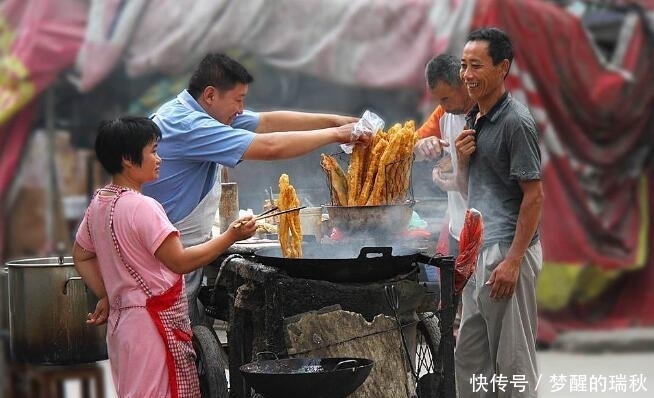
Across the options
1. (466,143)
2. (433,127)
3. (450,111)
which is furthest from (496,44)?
(433,127)

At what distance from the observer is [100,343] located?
5156 mm

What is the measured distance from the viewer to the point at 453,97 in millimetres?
5801

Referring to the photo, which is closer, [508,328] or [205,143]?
[205,143]

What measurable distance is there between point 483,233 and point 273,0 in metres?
4.94

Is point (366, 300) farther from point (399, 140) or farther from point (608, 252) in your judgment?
point (608, 252)

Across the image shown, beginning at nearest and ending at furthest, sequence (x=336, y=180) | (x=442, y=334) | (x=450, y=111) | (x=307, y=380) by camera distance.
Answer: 1. (x=307, y=380)
2. (x=442, y=334)
3. (x=336, y=180)
4. (x=450, y=111)

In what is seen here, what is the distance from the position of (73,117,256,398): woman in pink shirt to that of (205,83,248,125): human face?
2.34 feet

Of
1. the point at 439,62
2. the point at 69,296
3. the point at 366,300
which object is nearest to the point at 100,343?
the point at 69,296

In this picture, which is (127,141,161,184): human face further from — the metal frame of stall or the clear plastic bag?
the clear plastic bag

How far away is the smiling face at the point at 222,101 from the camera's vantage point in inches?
198

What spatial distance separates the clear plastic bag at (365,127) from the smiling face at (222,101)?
58cm

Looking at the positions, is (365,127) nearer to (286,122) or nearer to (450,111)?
(286,122)

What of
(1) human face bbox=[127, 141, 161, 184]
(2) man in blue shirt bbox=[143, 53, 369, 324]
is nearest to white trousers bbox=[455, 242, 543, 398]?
(2) man in blue shirt bbox=[143, 53, 369, 324]

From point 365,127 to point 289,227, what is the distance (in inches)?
25.8
